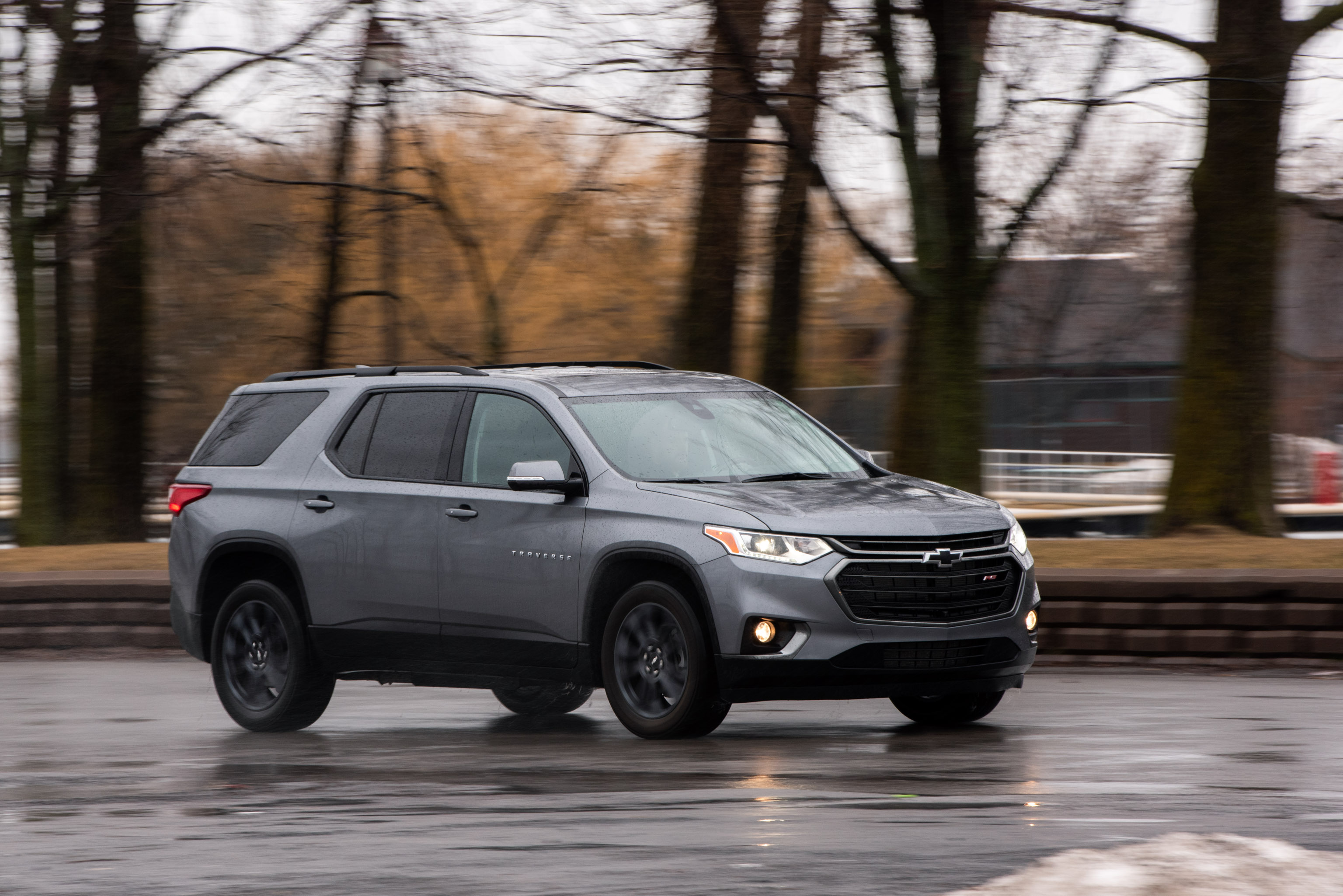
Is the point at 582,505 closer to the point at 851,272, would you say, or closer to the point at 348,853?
the point at 348,853

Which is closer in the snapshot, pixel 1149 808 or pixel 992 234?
pixel 1149 808

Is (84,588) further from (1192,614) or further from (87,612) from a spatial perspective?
(1192,614)

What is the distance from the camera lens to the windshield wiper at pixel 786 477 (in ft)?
33.1

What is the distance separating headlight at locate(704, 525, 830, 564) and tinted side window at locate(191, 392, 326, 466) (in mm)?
3368

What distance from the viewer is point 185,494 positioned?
12.1 m

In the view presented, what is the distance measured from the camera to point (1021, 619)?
9938 mm

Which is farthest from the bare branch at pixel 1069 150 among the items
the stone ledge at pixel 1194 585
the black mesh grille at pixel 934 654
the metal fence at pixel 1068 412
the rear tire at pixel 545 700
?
the metal fence at pixel 1068 412

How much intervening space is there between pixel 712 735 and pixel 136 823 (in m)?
3.28

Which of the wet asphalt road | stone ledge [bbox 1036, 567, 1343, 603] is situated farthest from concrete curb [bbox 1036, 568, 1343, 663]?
the wet asphalt road

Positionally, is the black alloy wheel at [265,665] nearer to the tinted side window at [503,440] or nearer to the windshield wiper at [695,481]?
the tinted side window at [503,440]

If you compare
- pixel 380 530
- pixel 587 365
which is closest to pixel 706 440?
pixel 587 365

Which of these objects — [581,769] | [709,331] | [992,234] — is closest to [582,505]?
[581,769]

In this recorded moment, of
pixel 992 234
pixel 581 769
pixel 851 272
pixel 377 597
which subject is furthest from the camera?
pixel 851 272

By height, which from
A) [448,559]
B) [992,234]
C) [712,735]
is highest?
[992,234]
